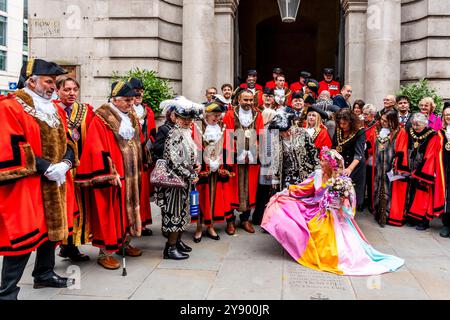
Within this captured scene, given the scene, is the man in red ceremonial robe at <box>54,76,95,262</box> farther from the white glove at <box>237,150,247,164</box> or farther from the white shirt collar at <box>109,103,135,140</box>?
the white glove at <box>237,150,247,164</box>

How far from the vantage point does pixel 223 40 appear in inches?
475

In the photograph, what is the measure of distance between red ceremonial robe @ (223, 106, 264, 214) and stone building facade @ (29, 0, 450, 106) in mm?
5056

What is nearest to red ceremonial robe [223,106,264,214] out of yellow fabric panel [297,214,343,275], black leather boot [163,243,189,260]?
black leather boot [163,243,189,260]

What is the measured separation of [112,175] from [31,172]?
1.12 meters

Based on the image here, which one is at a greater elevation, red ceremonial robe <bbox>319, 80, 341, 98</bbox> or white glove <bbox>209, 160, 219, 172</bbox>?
red ceremonial robe <bbox>319, 80, 341, 98</bbox>

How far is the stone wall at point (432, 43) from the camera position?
11078mm

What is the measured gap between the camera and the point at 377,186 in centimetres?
754

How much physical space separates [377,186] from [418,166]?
82cm

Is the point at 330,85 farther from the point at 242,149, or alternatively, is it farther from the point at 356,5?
the point at 242,149

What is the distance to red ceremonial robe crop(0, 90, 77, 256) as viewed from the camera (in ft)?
12.1

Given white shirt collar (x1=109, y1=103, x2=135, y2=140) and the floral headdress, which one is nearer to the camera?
white shirt collar (x1=109, y1=103, x2=135, y2=140)

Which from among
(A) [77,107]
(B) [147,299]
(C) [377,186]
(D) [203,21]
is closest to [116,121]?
(A) [77,107]

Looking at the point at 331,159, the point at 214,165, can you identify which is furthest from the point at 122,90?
the point at 331,159

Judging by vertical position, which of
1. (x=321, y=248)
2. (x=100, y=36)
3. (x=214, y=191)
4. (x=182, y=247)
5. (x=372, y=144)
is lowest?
A: (x=182, y=247)
